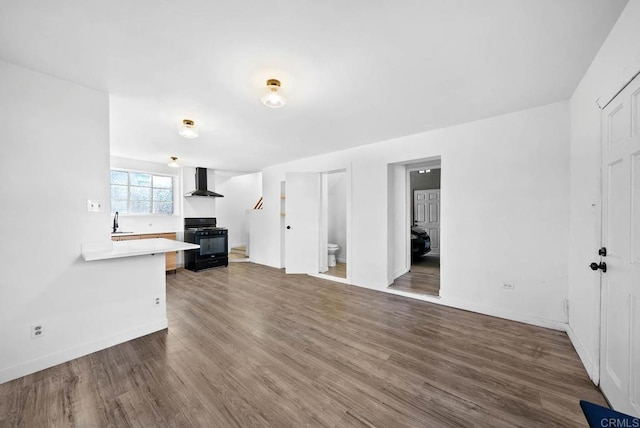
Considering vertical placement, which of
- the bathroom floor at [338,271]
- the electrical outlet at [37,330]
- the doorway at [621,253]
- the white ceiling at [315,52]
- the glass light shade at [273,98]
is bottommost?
the bathroom floor at [338,271]

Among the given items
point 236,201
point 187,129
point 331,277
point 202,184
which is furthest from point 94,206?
point 236,201

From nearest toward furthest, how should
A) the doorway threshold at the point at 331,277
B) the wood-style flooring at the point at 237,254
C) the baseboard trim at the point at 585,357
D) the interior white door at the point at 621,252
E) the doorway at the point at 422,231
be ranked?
the interior white door at the point at 621,252 < the baseboard trim at the point at 585,357 < the doorway at the point at 422,231 < the doorway threshold at the point at 331,277 < the wood-style flooring at the point at 237,254

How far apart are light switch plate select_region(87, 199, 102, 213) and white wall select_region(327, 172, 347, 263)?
187 inches

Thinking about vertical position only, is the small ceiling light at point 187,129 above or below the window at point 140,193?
above

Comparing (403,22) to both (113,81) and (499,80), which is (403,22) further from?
(113,81)

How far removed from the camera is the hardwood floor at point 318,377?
148 cm

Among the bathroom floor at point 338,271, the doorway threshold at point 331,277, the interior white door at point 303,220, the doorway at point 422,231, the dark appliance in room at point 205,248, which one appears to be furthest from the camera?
the dark appliance in room at point 205,248

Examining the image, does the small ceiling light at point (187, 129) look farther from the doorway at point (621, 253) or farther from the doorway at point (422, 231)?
the doorway at point (621, 253)

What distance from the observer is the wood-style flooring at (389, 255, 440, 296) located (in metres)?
3.80

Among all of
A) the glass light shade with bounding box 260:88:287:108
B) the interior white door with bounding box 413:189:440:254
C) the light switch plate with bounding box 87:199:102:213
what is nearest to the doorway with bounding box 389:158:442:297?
the interior white door with bounding box 413:189:440:254

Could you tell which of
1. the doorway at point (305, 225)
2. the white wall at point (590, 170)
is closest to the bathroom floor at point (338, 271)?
the doorway at point (305, 225)

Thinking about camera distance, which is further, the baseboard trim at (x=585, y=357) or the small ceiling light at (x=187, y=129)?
the small ceiling light at (x=187, y=129)

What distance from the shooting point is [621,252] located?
145 cm

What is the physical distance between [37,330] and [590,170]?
4.68 m
